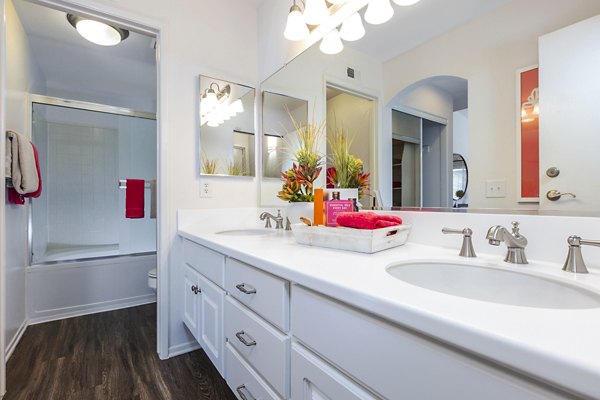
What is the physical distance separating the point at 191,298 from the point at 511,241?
4.69 ft

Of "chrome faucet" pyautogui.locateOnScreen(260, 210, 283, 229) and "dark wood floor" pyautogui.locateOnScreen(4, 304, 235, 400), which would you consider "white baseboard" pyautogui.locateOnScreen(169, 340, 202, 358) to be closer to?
"dark wood floor" pyautogui.locateOnScreen(4, 304, 235, 400)

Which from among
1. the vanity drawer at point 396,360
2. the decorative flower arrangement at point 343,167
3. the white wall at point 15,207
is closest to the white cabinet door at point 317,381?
the vanity drawer at point 396,360

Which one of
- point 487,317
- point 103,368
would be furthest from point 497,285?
point 103,368

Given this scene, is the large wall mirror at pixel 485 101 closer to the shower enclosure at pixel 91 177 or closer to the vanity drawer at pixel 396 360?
the vanity drawer at pixel 396 360

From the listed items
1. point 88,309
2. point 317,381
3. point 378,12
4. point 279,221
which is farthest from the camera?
point 88,309

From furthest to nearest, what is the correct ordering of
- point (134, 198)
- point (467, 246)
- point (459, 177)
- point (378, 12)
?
point (134, 198)
point (378, 12)
point (459, 177)
point (467, 246)

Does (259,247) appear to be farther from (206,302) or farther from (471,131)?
(471,131)

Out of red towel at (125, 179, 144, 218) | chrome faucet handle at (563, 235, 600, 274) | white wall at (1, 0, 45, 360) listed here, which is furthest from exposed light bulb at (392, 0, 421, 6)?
red towel at (125, 179, 144, 218)

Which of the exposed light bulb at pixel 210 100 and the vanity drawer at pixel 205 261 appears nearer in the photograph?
the vanity drawer at pixel 205 261

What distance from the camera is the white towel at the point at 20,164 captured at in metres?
1.56

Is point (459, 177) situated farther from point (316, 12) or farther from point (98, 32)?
point (98, 32)

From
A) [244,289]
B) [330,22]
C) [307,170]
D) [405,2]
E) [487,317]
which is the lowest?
[244,289]

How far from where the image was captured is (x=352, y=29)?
137 centimetres

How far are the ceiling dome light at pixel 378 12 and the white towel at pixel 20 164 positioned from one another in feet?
6.42
